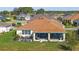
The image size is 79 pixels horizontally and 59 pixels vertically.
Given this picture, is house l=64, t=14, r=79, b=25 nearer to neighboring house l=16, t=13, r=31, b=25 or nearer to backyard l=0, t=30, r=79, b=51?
backyard l=0, t=30, r=79, b=51

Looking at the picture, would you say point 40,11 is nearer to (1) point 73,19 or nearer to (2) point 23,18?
(2) point 23,18

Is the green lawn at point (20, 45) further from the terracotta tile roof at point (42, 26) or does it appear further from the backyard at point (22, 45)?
the terracotta tile roof at point (42, 26)

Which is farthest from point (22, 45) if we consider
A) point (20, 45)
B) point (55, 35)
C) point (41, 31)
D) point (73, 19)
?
point (73, 19)

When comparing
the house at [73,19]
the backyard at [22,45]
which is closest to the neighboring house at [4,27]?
the backyard at [22,45]

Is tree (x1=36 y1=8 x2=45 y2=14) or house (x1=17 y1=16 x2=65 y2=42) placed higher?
tree (x1=36 y1=8 x2=45 y2=14)

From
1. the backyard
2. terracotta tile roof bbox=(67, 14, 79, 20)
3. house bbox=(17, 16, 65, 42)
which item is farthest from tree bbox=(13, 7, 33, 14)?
terracotta tile roof bbox=(67, 14, 79, 20)
